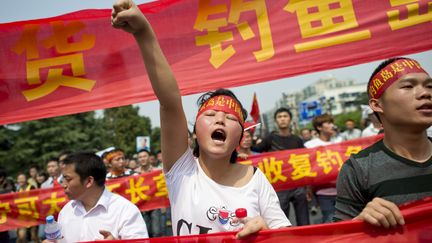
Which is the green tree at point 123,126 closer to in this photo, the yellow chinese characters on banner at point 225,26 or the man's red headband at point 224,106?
the yellow chinese characters on banner at point 225,26

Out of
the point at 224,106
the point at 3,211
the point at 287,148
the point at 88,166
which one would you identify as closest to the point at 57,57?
the point at 88,166

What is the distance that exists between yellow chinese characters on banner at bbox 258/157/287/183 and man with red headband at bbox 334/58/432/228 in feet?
11.1

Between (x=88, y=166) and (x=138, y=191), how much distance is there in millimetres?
2531

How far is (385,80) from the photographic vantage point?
1.99 m

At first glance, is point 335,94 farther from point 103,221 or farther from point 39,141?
point 103,221

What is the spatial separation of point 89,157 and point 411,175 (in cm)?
237

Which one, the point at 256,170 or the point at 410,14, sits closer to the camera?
the point at 256,170

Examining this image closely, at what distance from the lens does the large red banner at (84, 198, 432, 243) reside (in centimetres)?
161

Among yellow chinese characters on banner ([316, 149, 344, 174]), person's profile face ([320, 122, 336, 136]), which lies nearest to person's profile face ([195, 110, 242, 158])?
yellow chinese characters on banner ([316, 149, 344, 174])

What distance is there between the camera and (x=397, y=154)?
192 cm

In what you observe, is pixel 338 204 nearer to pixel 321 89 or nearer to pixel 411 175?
pixel 411 175

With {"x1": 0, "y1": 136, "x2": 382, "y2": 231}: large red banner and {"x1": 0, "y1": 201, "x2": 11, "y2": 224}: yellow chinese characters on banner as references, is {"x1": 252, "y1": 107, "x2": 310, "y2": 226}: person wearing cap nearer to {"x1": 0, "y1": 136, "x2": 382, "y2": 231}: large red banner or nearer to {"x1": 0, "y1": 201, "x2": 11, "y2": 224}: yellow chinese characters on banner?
{"x1": 0, "y1": 136, "x2": 382, "y2": 231}: large red banner

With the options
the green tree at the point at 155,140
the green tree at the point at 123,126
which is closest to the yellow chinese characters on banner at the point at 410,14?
the green tree at the point at 123,126

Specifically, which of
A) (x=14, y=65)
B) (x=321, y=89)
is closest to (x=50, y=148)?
(x=14, y=65)
